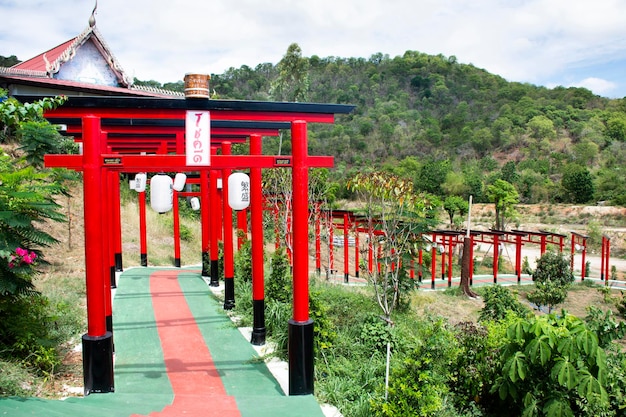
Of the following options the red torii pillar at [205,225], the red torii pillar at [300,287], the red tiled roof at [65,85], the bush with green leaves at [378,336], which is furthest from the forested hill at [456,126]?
the red torii pillar at [300,287]

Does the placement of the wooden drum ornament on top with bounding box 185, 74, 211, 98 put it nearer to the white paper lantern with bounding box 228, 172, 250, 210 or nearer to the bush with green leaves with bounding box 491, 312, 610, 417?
the white paper lantern with bounding box 228, 172, 250, 210

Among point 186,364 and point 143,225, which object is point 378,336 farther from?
point 143,225

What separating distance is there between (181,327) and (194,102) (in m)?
3.69

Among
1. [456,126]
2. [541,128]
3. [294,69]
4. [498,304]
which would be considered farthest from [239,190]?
[456,126]

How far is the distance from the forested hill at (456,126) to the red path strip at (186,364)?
24.6 m

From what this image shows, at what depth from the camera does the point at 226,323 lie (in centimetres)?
755

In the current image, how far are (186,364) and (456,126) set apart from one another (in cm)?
5675

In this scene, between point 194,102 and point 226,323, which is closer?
point 194,102

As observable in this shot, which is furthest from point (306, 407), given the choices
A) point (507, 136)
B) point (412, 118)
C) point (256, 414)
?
point (412, 118)

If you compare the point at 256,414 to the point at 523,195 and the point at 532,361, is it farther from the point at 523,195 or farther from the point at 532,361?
the point at 523,195

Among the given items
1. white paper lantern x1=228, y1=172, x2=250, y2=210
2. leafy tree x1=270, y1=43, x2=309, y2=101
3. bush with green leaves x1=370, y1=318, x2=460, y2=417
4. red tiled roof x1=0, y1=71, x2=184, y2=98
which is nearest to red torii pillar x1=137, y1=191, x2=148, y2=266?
red tiled roof x1=0, y1=71, x2=184, y2=98

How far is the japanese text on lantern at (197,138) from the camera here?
496 cm

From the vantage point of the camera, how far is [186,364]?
5969mm

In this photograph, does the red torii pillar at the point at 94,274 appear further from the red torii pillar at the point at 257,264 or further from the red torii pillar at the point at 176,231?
the red torii pillar at the point at 176,231
